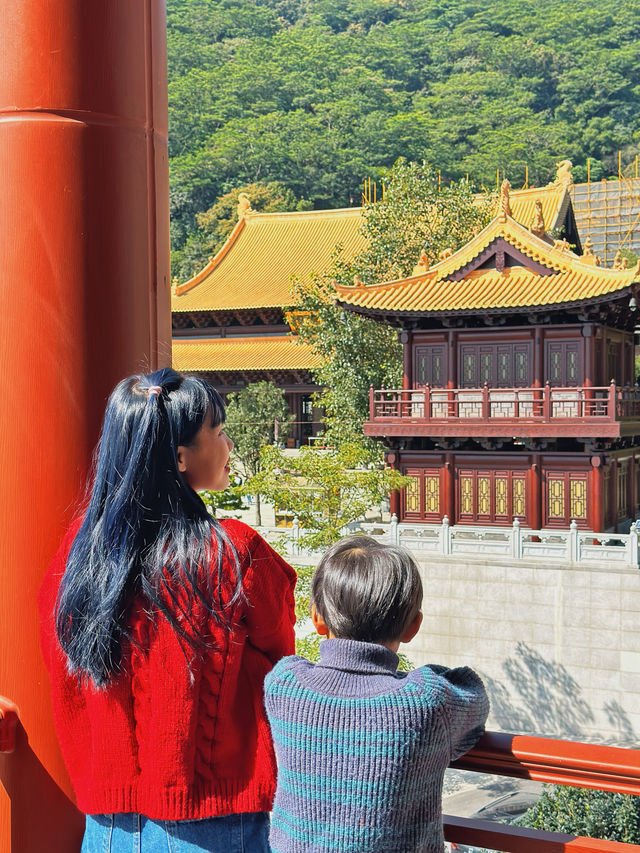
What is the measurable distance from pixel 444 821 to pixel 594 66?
6424cm

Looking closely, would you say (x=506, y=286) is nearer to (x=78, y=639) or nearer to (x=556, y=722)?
(x=556, y=722)

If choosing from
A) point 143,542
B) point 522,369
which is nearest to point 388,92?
point 522,369

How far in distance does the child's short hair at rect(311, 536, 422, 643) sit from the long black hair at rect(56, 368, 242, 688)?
164 mm

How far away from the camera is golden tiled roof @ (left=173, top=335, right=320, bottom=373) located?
21938 millimetres

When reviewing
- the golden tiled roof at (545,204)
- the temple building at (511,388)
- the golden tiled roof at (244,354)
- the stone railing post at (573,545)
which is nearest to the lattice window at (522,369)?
the temple building at (511,388)

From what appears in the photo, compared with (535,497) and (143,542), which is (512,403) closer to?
(535,497)

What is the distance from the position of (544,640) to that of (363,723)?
1170 cm

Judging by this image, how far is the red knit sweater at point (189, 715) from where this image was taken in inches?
61.1

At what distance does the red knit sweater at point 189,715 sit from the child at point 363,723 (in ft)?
0.22

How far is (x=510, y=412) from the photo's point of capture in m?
15.0

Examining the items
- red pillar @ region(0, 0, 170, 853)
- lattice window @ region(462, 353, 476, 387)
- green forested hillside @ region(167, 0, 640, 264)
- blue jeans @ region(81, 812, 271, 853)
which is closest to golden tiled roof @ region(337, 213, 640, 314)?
lattice window @ region(462, 353, 476, 387)

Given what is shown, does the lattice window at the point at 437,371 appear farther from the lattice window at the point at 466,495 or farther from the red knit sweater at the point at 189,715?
the red knit sweater at the point at 189,715

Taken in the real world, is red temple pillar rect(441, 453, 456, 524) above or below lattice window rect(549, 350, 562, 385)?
below

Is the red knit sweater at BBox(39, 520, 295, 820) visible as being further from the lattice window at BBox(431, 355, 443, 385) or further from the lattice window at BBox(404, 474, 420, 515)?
the lattice window at BBox(431, 355, 443, 385)
